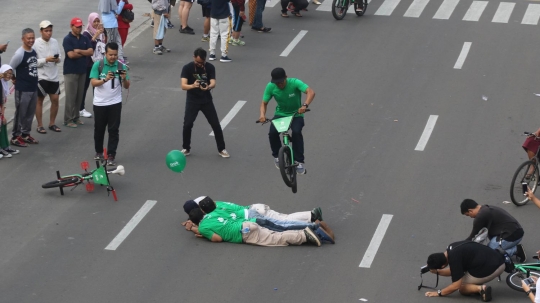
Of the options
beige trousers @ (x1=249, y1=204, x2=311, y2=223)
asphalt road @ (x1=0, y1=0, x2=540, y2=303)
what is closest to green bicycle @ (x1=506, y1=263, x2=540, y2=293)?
asphalt road @ (x1=0, y1=0, x2=540, y2=303)

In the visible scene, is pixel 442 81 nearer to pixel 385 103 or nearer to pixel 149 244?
pixel 385 103

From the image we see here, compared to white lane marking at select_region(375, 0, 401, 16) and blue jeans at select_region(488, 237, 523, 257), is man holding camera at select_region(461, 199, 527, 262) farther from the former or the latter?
white lane marking at select_region(375, 0, 401, 16)

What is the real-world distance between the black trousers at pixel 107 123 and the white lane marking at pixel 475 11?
11.0 metres

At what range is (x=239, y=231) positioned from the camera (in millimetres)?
13977

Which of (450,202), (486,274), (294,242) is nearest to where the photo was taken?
(486,274)

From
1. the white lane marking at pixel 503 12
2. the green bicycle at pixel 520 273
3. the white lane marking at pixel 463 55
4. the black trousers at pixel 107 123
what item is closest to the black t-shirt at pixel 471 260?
the green bicycle at pixel 520 273

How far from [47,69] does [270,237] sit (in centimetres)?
572

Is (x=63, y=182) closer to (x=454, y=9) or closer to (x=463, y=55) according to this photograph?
(x=463, y=55)

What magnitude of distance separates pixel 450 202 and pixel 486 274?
285 cm

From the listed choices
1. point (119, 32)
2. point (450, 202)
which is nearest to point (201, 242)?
point (450, 202)

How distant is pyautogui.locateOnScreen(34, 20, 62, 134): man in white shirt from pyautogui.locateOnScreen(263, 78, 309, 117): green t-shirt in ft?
14.1

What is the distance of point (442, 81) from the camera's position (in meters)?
20.2

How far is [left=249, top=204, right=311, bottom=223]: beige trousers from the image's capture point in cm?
1423

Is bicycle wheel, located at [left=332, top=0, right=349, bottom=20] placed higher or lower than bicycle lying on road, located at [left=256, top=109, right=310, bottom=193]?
lower
